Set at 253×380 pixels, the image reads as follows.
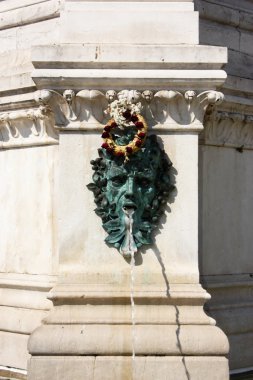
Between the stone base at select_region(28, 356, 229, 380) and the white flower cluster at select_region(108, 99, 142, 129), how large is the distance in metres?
2.12

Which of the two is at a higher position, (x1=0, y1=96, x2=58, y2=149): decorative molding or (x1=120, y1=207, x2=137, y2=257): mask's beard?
(x1=0, y1=96, x2=58, y2=149): decorative molding

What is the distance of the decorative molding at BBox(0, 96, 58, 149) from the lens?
420 inches

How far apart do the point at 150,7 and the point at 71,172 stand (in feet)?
5.71

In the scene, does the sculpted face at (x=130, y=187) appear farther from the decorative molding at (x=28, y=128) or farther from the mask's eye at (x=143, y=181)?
the decorative molding at (x=28, y=128)

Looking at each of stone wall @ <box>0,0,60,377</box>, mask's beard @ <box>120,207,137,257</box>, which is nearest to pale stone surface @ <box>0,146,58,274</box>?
stone wall @ <box>0,0,60,377</box>

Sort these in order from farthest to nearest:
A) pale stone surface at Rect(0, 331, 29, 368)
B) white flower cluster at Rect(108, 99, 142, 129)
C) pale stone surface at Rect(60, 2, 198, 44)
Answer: pale stone surface at Rect(0, 331, 29, 368), pale stone surface at Rect(60, 2, 198, 44), white flower cluster at Rect(108, 99, 142, 129)

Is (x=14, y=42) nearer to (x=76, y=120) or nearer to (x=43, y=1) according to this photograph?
(x=43, y=1)

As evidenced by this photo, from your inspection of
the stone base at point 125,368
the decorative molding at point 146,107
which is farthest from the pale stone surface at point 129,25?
the stone base at point 125,368

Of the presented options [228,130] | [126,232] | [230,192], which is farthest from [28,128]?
[230,192]

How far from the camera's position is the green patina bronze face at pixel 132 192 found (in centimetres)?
1003

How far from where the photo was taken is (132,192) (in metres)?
9.99

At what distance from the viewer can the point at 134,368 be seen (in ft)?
31.9

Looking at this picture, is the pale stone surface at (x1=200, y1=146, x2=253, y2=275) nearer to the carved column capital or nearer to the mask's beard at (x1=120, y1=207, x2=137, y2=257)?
the mask's beard at (x1=120, y1=207, x2=137, y2=257)

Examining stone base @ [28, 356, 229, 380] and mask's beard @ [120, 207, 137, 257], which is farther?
mask's beard @ [120, 207, 137, 257]
